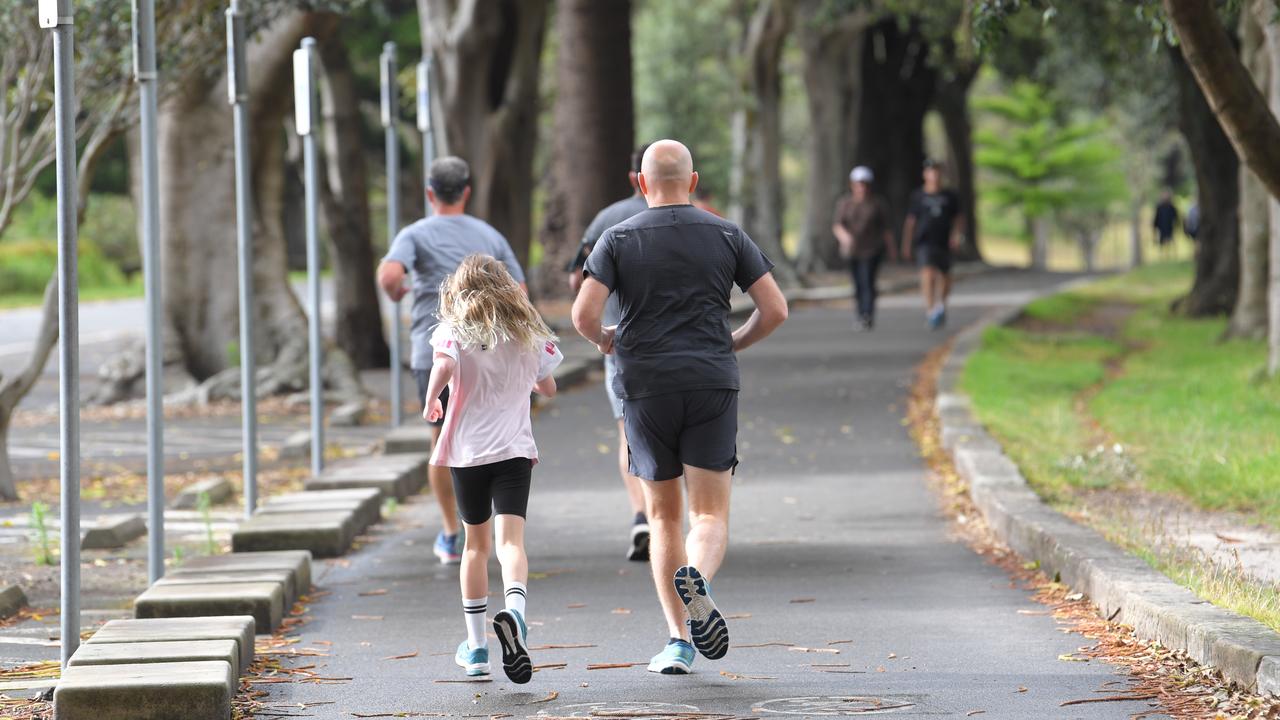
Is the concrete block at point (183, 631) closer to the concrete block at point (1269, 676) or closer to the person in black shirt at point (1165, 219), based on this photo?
the concrete block at point (1269, 676)

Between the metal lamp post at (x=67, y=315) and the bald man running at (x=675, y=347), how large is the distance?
1.80 m

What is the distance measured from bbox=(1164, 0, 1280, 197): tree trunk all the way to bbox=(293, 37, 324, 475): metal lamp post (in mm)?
4830

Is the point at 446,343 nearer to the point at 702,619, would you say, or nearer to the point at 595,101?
the point at 702,619

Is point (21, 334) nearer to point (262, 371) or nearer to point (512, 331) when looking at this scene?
point (262, 371)

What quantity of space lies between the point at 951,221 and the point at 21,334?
1431 centimetres

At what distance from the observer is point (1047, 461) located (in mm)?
11266

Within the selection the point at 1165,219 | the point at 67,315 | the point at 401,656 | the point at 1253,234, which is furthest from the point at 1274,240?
the point at 1165,219

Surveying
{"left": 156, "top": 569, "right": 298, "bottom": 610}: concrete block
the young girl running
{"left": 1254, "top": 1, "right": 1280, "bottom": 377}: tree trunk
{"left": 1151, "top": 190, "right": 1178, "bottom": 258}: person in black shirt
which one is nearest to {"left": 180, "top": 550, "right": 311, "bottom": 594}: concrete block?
{"left": 156, "top": 569, "right": 298, "bottom": 610}: concrete block

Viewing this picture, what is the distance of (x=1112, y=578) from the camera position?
23.9ft

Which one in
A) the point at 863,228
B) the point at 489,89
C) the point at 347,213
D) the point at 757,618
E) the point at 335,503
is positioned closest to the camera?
the point at 757,618

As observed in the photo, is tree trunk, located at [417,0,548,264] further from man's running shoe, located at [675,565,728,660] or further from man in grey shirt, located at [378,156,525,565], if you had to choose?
man's running shoe, located at [675,565,728,660]

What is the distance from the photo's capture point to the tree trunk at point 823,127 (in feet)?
121

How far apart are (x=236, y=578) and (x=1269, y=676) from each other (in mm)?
4184

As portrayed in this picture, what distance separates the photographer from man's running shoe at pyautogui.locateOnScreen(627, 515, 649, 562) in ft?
29.5
